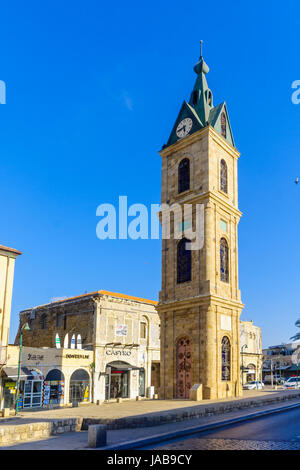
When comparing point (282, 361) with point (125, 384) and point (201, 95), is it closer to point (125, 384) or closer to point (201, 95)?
point (125, 384)

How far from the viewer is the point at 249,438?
14164 mm

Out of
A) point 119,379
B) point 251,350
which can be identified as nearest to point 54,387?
point 119,379

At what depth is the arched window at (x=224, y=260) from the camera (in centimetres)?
3088

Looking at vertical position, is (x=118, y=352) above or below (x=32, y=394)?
above

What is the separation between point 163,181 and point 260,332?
45.9 m

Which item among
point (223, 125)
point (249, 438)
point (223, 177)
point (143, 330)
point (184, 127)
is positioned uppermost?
point (223, 125)

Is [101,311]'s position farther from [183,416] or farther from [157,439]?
[157,439]

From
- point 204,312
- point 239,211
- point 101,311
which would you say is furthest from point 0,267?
point 239,211

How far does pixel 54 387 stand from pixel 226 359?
15.1 meters

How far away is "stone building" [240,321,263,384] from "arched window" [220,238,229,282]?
121ft

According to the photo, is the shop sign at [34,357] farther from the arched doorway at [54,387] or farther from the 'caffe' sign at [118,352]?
the 'caffe' sign at [118,352]

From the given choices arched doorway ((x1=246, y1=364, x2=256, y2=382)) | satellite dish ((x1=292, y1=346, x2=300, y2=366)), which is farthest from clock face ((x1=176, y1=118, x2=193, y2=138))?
satellite dish ((x1=292, y1=346, x2=300, y2=366))

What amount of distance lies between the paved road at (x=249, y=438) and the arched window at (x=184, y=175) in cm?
1855

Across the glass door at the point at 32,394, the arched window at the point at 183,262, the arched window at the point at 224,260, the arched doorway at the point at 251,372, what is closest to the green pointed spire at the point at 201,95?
the arched window at the point at 224,260
